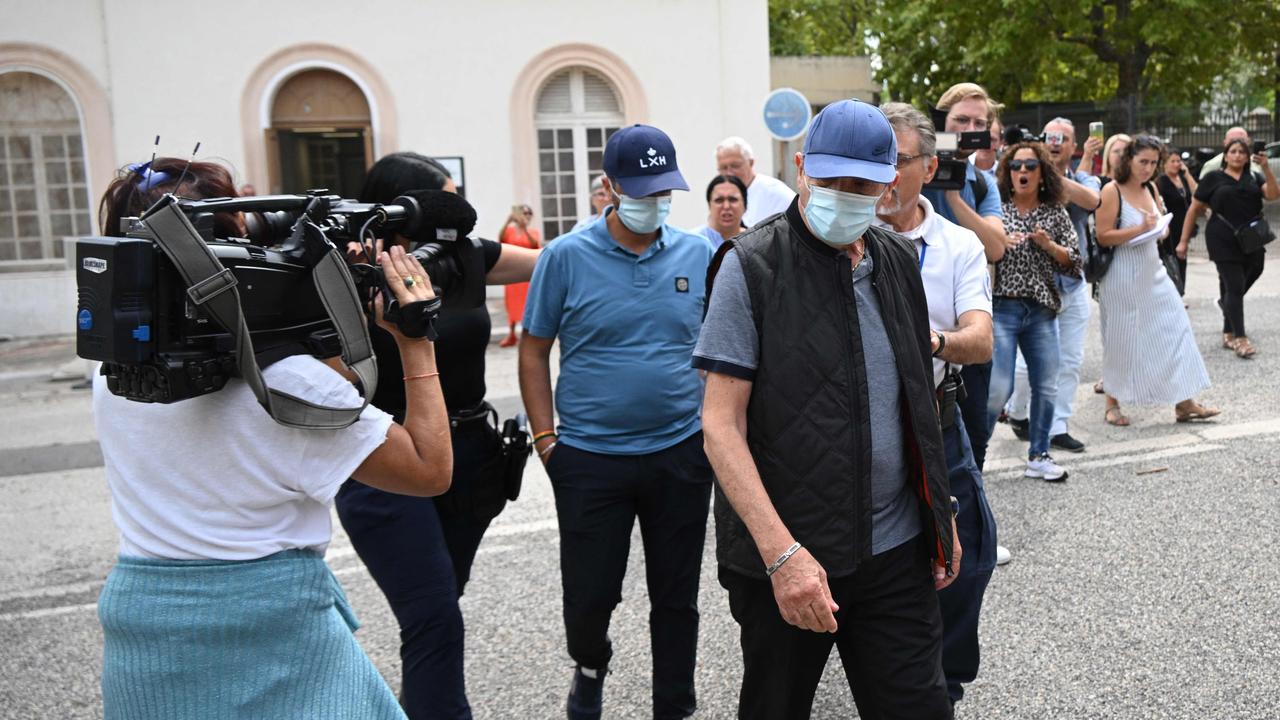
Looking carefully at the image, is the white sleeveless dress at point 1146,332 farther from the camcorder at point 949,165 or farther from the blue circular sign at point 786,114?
the blue circular sign at point 786,114

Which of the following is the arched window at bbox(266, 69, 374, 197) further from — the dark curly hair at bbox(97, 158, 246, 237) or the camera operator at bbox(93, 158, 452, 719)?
the camera operator at bbox(93, 158, 452, 719)

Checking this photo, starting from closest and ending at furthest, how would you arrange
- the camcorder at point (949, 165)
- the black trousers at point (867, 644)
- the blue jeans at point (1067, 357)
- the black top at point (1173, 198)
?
the black trousers at point (867, 644), the camcorder at point (949, 165), the blue jeans at point (1067, 357), the black top at point (1173, 198)

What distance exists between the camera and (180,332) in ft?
5.72

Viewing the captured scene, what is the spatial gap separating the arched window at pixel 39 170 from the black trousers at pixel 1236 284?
13.6 metres

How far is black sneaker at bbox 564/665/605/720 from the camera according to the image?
343 centimetres

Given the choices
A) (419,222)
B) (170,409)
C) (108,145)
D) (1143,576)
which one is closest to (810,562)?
(419,222)

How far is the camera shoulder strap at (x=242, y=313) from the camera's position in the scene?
5.50ft

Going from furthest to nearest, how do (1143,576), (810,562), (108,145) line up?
(108,145) → (1143,576) → (810,562)

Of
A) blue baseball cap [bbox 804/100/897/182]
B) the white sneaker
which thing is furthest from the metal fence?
blue baseball cap [bbox 804/100/897/182]

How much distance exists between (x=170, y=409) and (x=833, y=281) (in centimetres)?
135

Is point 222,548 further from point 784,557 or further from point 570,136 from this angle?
point 570,136

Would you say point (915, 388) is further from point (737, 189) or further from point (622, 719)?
point (737, 189)

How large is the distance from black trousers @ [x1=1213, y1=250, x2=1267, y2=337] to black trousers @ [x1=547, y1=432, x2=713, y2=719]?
283 inches

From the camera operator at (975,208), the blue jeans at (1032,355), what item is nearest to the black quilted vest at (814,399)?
the camera operator at (975,208)
